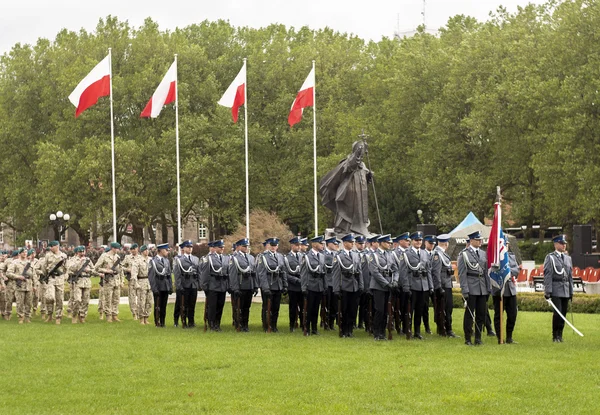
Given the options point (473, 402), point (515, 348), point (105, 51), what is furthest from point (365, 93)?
point (473, 402)

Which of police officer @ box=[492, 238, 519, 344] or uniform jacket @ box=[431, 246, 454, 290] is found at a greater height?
uniform jacket @ box=[431, 246, 454, 290]

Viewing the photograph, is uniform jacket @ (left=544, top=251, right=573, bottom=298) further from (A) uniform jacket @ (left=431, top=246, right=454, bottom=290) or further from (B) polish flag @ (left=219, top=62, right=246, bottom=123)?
(B) polish flag @ (left=219, top=62, right=246, bottom=123)

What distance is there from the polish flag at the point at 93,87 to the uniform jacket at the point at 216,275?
13.3 metres

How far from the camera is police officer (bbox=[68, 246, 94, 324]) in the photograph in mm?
22422

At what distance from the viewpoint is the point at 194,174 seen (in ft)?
168

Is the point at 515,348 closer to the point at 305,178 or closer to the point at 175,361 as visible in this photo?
the point at 175,361

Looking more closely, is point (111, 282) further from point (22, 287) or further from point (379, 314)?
point (379, 314)

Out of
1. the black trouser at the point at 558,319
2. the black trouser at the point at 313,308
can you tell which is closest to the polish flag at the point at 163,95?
the black trouser at the point at 313,308

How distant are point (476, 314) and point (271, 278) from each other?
4610mm

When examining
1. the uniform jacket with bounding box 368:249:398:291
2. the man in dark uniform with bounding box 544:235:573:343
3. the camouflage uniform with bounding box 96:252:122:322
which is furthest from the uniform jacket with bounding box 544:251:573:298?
the camouflage uniform with bounding box 96:252:122:322

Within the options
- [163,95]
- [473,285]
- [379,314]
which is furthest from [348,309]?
[163,95]

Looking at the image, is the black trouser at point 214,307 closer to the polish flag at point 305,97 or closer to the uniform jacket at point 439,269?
the uniform jacket at point 439,269

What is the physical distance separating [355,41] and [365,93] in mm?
6690

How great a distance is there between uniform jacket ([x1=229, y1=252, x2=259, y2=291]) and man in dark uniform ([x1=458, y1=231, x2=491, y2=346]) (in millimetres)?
4891
